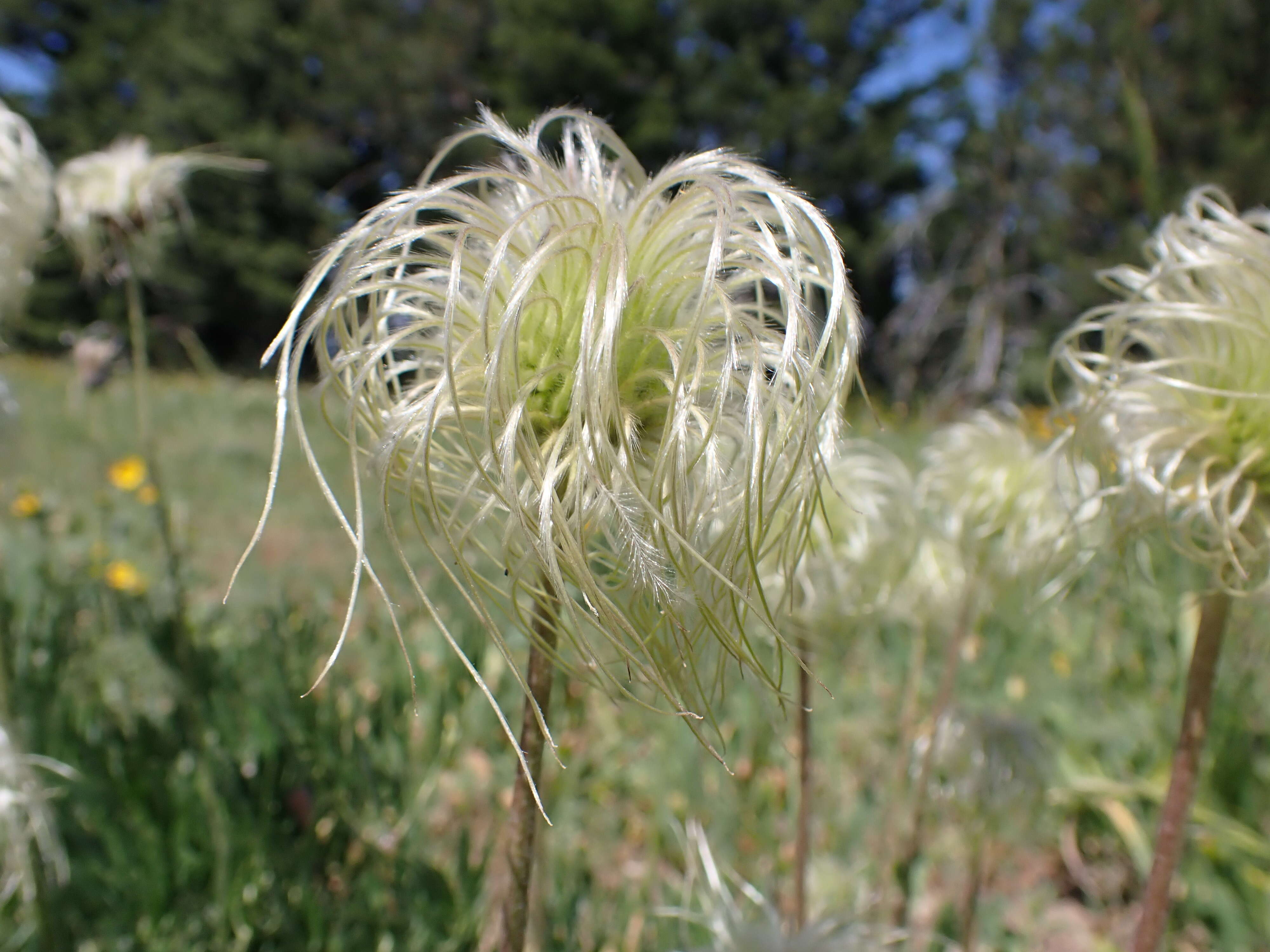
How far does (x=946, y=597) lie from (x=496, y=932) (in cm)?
117

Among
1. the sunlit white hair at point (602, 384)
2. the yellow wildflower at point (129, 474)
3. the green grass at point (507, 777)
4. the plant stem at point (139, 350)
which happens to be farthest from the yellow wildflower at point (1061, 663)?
the yellow wildflower at point (129, 474)

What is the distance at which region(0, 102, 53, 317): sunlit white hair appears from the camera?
1.23m

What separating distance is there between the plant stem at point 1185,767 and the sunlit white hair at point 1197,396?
6 cm

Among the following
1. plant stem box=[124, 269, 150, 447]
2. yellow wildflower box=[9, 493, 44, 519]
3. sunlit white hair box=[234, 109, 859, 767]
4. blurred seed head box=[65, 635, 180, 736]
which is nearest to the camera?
sunlit white hair box=[234, 109, 859, 767]

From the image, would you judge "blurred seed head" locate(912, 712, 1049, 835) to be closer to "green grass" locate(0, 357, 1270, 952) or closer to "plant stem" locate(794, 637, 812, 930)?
"green grass" locate(0, 357, 1270, 952)

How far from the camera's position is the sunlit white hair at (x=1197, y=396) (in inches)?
34.9

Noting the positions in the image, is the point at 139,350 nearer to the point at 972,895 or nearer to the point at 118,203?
the point at 118,203

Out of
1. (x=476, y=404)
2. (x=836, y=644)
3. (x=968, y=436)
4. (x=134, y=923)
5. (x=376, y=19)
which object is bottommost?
(x=134, y=923)

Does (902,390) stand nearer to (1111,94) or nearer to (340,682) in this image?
(340,682)

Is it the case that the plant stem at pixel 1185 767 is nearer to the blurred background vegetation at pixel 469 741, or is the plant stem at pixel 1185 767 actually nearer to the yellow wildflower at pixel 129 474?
the blurred background vegetation at pixel 469 741

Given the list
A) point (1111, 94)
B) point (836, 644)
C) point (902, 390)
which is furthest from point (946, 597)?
point (1111, 94)

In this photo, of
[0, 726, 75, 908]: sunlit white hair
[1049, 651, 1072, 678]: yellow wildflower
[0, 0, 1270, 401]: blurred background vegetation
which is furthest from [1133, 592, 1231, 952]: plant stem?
[0, 0, 1270, 401]: blurred background vegetation

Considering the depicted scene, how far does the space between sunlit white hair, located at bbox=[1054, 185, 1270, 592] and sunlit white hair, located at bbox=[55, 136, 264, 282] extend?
55.0 inches

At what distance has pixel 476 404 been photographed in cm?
73
